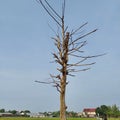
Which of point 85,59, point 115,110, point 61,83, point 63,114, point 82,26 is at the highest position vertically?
point 115,110

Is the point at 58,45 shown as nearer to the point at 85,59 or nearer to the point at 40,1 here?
the point at 85,59

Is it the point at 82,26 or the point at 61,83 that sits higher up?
the point at 82,26

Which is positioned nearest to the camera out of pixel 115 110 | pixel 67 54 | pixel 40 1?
pixel 40 1

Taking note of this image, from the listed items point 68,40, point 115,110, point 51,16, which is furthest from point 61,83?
point 115,110

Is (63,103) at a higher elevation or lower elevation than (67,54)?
lower

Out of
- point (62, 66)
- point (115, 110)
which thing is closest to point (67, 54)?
point (62, 66)

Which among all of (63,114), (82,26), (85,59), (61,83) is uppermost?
(82,26)

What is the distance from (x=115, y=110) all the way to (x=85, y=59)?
186m

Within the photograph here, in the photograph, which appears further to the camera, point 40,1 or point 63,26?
point 63,26

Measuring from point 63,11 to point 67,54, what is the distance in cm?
89

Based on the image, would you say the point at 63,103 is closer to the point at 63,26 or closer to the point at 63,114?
the point at 63,114

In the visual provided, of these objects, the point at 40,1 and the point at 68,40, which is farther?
the point at 68,40

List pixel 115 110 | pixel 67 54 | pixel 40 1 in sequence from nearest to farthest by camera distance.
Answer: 1. pixel 40 1
2. pixel 67 54
3. pixel 115 110

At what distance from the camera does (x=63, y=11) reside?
24.2 ft
